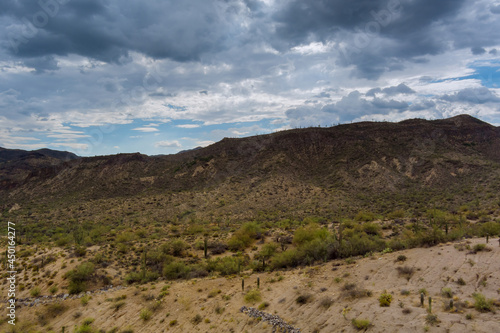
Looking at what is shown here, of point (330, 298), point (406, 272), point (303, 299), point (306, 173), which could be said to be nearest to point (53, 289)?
point (303, 299)

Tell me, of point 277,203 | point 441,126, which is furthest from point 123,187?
point 441,126

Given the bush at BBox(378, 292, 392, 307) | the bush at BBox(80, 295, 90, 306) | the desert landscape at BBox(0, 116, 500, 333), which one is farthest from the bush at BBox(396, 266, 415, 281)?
the bush at BBox(80, 295, 90, 306)

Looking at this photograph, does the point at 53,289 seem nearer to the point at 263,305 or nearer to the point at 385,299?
the point at 263,305

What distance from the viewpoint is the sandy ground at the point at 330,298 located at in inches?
418

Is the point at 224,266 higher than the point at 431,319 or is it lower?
lower

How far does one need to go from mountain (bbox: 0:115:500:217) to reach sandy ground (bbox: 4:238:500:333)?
24.8 meters

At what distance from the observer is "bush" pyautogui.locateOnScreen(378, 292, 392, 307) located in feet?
38.5

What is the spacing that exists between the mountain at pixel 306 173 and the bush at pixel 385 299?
29.0m

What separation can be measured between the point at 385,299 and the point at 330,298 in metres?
2.57

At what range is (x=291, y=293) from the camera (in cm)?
1527

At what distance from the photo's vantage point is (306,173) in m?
61.4

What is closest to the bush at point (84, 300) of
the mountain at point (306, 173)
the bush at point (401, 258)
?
the bush at point (401, 258)

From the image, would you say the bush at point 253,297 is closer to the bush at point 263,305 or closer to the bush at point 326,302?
the bush at point 263,305

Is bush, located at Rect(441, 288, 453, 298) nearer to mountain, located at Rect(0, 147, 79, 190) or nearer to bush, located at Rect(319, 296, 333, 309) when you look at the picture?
bush, located at Rect(319, 296, 333, 309)
